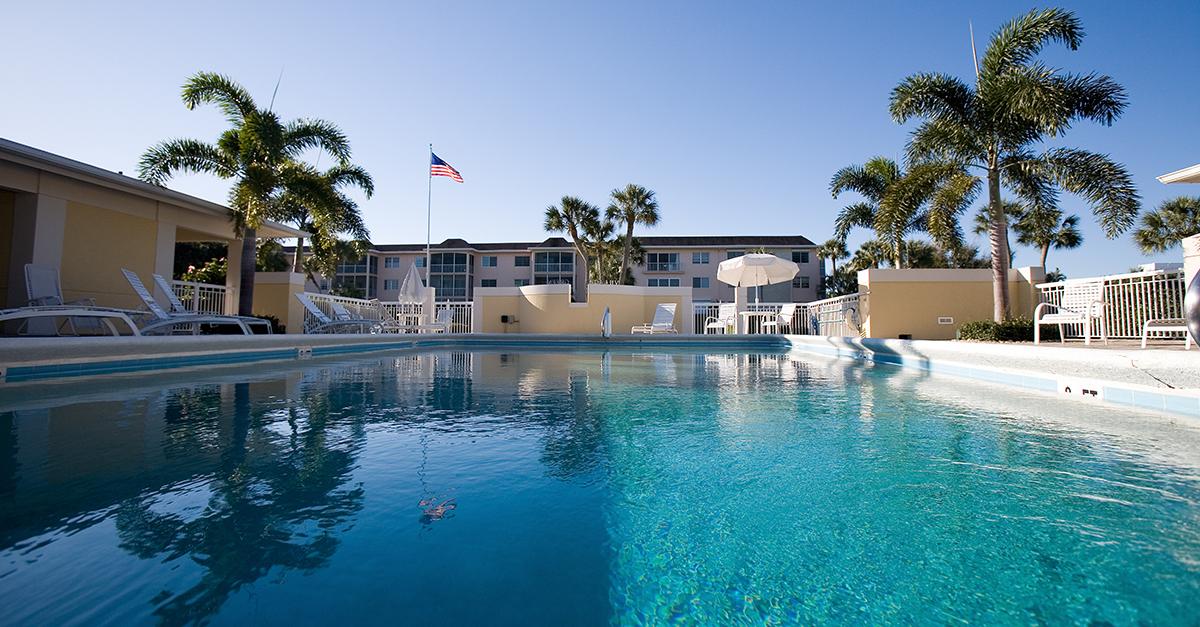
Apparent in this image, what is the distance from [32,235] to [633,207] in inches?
953

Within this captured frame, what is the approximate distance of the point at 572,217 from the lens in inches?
1172

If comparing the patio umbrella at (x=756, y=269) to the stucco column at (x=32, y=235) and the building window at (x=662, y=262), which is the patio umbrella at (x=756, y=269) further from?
the building window at (x=662, y=262)

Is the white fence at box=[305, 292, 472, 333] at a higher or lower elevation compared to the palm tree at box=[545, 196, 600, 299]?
lower

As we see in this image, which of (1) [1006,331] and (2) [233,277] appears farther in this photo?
(2) [233,277]

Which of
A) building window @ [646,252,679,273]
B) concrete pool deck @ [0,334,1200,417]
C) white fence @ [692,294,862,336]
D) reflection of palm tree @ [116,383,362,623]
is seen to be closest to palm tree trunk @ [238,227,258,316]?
concrete pool deck @ [0,334,1200,417]

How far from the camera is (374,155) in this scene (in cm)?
1645

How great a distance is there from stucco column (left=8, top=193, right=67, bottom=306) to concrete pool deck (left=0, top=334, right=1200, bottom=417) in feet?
15.0

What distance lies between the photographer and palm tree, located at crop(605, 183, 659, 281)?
97.1ft

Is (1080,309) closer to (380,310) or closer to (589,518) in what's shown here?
(589,518)

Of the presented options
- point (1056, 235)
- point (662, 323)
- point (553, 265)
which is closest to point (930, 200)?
point (662, 323)

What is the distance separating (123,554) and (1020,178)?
49.3ft

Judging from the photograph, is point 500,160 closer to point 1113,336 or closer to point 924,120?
point 924,120

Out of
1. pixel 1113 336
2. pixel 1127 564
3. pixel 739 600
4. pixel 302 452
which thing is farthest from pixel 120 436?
pixel 1113 336

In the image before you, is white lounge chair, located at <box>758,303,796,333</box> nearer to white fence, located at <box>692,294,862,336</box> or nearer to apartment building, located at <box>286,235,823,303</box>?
white fence, located at <box>692,294,862,336</box>
